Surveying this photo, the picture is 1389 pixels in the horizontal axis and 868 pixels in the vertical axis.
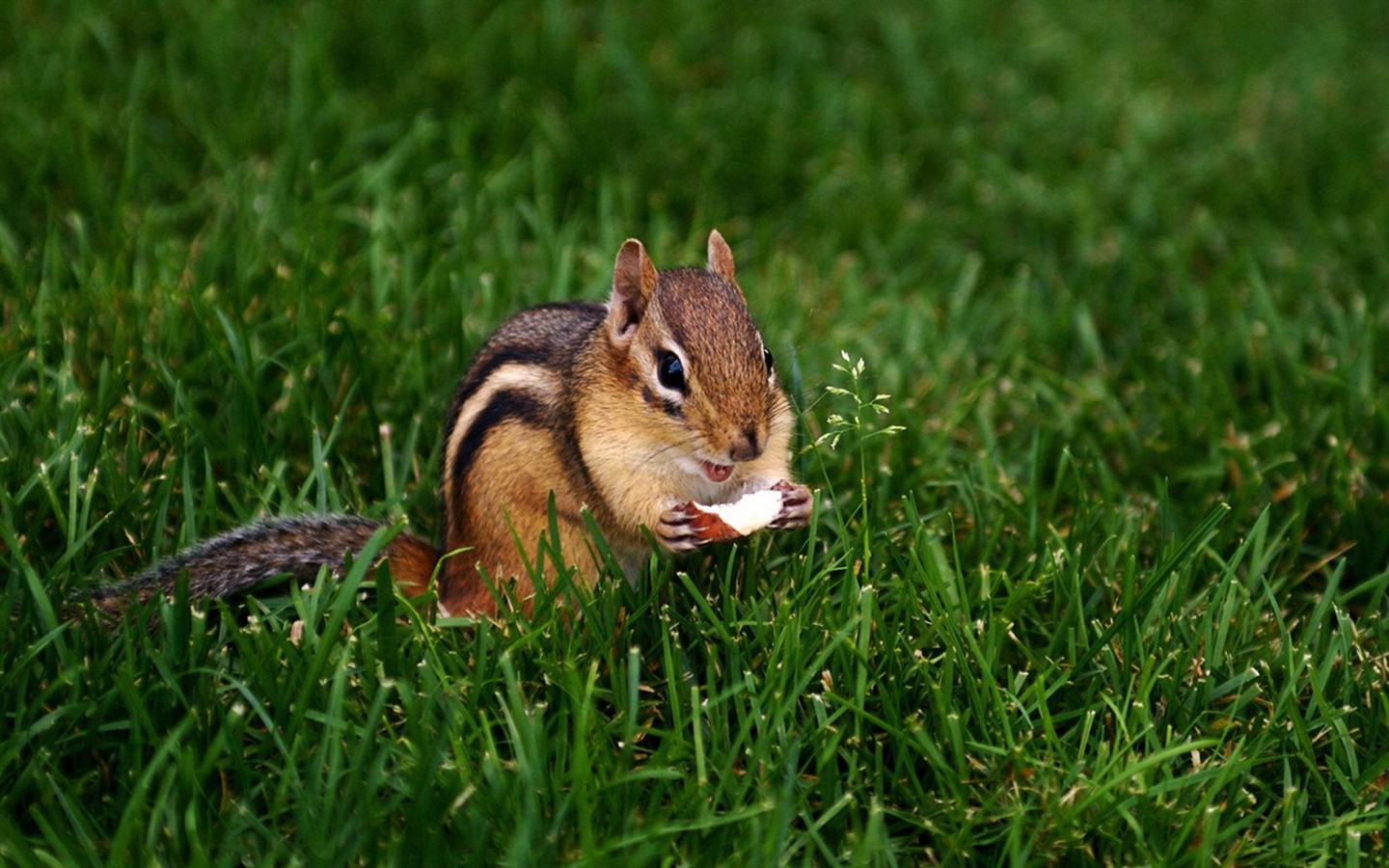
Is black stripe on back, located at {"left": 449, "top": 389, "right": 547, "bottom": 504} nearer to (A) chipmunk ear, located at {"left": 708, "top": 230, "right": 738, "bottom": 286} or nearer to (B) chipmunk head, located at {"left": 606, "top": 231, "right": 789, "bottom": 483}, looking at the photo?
(B) chipmunk head, located at {"left": 606, "top": 231, "right": 789, "bottom": 483}

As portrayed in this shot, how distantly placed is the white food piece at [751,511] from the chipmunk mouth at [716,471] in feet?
0.21

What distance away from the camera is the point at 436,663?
2727 millimetres

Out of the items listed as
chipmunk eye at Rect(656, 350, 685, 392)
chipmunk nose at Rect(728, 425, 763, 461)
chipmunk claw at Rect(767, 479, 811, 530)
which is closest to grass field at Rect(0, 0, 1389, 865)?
chipmunk claw at Rect(767, 479, 811, 530)

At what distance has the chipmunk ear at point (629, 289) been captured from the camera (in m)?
3.10

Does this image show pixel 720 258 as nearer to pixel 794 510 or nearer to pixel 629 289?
pixel 629 289

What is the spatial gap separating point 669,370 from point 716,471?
0.24 meters

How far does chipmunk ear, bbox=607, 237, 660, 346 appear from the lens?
3.10m

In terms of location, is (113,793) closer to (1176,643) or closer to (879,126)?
(1176,643)

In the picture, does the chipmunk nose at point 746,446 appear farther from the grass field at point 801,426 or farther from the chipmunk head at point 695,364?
the grass field at point 801,426

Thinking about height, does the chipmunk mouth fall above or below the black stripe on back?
below

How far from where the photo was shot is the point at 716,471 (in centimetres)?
306

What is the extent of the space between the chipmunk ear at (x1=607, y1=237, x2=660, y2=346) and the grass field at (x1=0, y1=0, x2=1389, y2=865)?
449 millimetres

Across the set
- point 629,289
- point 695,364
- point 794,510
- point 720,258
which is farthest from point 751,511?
point 720,258

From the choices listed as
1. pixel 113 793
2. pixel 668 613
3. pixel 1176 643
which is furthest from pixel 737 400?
pixel 113 793
